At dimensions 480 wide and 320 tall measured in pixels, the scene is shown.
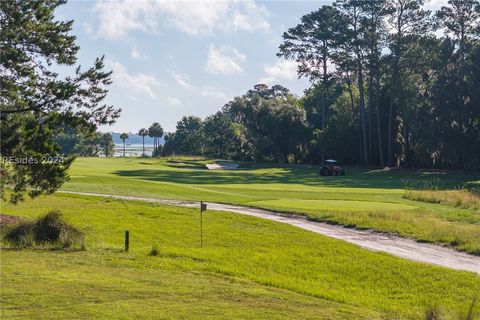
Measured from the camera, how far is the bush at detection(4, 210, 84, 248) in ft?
57.8

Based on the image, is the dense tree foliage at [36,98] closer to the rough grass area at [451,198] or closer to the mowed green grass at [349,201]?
the mowed green grass at [349,201]

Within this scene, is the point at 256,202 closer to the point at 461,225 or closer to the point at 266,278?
the point at 461,225

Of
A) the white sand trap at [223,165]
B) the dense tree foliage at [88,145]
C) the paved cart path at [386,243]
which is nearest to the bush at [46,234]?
the paved cart path at [386,243]

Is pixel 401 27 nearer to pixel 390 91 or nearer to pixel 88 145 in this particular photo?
pixel 390 91

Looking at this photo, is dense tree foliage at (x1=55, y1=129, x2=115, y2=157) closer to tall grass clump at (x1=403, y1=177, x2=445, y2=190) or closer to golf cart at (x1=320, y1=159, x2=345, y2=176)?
golf cart at (x1=320, y1=159, x2=345, y2=176)

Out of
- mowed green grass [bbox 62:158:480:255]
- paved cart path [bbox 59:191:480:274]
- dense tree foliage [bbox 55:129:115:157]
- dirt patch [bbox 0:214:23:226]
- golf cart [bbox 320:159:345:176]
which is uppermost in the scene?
dense tree foliage [bbox 55:129:115:157]

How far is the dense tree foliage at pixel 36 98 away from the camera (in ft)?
57.0

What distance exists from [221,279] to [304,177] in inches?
1823

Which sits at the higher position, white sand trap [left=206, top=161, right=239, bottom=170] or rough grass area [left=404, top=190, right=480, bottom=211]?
white sand trap [left=206, top=161, right=239, bottom=170]

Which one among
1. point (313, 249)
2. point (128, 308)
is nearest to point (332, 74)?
point (313, 249)

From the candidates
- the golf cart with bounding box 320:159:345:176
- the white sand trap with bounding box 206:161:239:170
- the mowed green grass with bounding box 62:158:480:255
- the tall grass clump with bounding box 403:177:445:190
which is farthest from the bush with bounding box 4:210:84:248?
the white sand trap with bounding box 206:161:239:170

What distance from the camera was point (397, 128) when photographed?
74938mm

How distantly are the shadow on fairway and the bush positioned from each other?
31332mm

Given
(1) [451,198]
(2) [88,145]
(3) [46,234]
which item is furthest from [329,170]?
(2) [88,145]
